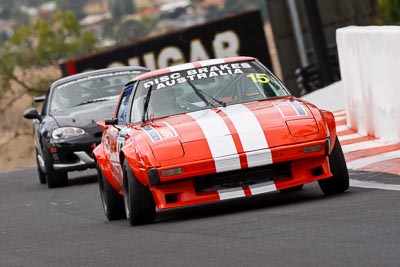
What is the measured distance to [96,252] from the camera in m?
8.61

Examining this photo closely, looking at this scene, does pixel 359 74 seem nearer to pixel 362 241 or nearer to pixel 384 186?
pixel 384 186

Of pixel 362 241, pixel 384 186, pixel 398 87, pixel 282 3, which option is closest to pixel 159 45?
pixel 282 3

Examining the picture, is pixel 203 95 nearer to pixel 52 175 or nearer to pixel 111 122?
pixel 111 122

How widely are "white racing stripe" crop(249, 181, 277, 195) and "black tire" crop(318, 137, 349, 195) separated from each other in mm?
572

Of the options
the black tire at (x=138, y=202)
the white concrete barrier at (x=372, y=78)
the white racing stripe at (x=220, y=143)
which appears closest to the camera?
the white racing stripe at (x=220, y=143)

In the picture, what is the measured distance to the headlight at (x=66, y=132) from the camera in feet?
53.9

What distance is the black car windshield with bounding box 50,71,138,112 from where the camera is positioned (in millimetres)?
17172

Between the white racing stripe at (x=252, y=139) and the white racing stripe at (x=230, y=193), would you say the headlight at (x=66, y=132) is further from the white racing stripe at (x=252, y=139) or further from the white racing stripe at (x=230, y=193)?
the white racing stripe at (x=230, y=193)

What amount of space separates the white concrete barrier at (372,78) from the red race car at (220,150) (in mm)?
2746

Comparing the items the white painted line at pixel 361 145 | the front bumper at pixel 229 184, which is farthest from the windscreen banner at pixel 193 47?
the front bumper at pixel 229 184

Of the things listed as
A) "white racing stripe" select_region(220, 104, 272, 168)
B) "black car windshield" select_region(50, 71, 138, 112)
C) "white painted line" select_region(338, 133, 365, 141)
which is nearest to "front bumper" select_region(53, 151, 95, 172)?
"black car windshield" select_region(50, 71, 138, 112)

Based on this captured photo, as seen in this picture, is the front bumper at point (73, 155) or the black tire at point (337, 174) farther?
the front bumper at point (73, 155)

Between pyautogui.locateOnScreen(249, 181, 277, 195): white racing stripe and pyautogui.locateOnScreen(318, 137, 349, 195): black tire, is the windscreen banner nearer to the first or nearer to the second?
pyautogui.locateOnScreen(318, 137, 349, 195): black tire

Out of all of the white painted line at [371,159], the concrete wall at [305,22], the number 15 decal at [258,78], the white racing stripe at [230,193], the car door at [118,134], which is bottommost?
the concrete wall at [305,22]
